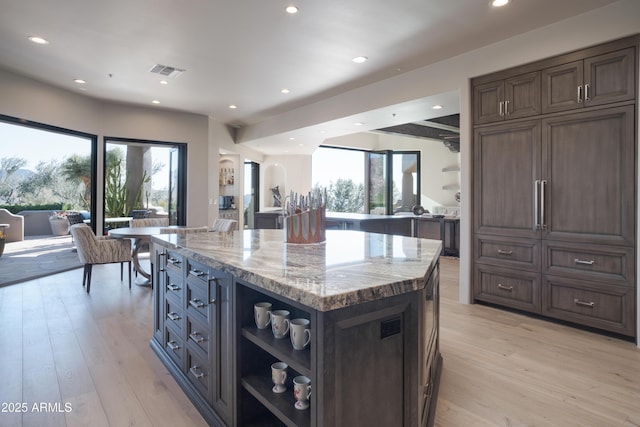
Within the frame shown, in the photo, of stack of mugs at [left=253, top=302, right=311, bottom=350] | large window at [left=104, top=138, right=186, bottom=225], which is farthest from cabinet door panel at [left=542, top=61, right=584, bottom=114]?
large window at [left=104, top=138, right=186, bottom=225]

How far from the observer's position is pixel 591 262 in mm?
3064

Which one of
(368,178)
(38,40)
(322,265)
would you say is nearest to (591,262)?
(322,265)

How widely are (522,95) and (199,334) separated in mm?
3531

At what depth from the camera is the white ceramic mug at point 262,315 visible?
1560mm

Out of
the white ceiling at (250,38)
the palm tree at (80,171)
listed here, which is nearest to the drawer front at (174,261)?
the white ceiling at (250,38)

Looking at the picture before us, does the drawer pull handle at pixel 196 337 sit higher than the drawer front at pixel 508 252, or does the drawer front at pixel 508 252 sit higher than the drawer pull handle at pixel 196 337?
the drawer front at pixel 508 252

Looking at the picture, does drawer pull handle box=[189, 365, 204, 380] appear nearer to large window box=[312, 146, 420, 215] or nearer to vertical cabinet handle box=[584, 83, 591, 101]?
vertical cabinet handle box=[584, 83, 591, 101]

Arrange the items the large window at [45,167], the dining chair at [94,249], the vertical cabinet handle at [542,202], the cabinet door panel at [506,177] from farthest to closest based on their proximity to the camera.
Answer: the large window at [45,167], the dining chair at [94,249], the cabinet door panel at [506,177], the vertical cabinet handle at [542,202]

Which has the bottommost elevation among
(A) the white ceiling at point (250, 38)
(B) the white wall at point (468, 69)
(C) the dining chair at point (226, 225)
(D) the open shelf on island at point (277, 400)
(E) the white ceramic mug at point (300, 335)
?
(D) the open shelf on island at point (277, 400)

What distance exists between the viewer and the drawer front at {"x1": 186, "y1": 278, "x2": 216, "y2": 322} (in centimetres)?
177

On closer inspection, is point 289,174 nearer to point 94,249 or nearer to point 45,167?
point 45,167

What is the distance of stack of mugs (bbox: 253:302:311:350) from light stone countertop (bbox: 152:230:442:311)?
18 centimetres

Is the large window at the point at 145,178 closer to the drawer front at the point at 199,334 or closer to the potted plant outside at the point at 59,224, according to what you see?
the potted plant outside at the point at 59,224

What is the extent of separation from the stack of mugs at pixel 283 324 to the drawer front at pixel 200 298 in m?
0.30
